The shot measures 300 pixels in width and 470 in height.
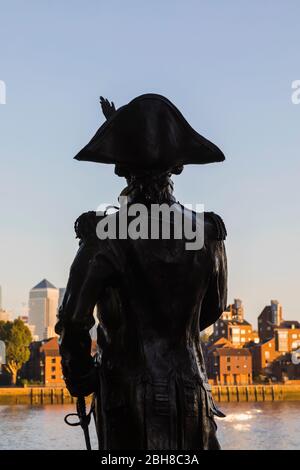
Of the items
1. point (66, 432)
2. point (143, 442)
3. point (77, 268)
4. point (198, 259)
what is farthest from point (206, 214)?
point (66, 432)

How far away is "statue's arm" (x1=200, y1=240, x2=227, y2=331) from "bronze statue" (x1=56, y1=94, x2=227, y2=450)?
4cm

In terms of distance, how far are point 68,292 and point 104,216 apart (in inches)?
16.3

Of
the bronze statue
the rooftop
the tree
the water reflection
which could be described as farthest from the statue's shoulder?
the rooftop

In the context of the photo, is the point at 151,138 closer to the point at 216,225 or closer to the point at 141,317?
the point at 216,225

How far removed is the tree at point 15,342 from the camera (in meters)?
97.5

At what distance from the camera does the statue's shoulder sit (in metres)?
4.36

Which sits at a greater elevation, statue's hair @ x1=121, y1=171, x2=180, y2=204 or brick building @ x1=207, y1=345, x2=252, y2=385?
statue's hair @ x1=121, y1=171, x2=180, y2=204

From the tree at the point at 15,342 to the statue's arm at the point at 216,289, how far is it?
94.2 metres

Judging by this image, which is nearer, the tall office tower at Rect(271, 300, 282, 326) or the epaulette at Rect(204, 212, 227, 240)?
the epaulette at Rect(204, 212, 227, 240)

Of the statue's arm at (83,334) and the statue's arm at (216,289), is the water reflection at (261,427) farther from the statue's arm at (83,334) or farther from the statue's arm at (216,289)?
the statue's arm at (83,334)

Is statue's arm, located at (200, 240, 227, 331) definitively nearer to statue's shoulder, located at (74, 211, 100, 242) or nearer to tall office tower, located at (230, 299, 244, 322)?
statue's shoulder, located at (74, 211, 100, 242)
